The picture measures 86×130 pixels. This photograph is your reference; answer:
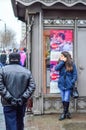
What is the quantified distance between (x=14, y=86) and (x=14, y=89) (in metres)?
0.05

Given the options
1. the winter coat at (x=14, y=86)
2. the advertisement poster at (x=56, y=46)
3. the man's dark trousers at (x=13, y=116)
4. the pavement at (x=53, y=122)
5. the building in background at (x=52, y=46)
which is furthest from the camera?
the advertisement poster at (x=56, y=46)

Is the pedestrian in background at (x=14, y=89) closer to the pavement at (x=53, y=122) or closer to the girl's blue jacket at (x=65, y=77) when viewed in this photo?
A: the pavement at (x=53, y=122)

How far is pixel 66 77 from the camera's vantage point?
11.7 meters

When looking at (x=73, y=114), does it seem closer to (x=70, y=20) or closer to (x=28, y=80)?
(x=70, y=20)

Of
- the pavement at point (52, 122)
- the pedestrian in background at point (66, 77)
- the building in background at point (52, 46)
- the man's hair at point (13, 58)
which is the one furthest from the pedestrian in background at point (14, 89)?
the building in background at point (52, 46)

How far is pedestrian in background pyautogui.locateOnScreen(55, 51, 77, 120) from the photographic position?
11648mm

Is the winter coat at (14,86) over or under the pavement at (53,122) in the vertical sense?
over

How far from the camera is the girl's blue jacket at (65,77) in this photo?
1165cm

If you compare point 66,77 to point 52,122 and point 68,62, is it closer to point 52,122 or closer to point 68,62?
point 68,62

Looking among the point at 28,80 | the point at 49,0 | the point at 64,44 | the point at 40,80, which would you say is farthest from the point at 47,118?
the point at 28,80

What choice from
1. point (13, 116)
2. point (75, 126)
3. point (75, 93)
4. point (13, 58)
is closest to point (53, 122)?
point (75, 126)

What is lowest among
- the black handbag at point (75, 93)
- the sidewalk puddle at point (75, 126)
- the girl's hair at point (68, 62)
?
the sidewalk puddle at point (75, 126)

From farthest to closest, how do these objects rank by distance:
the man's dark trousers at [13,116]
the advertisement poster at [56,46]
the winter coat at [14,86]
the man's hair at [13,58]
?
the advertisement poster at [56,46] < the man's hair at [13,58] < the man's dark trousers at [13,116] < the winter coat at [14,86]

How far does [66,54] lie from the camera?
11.7 metres
